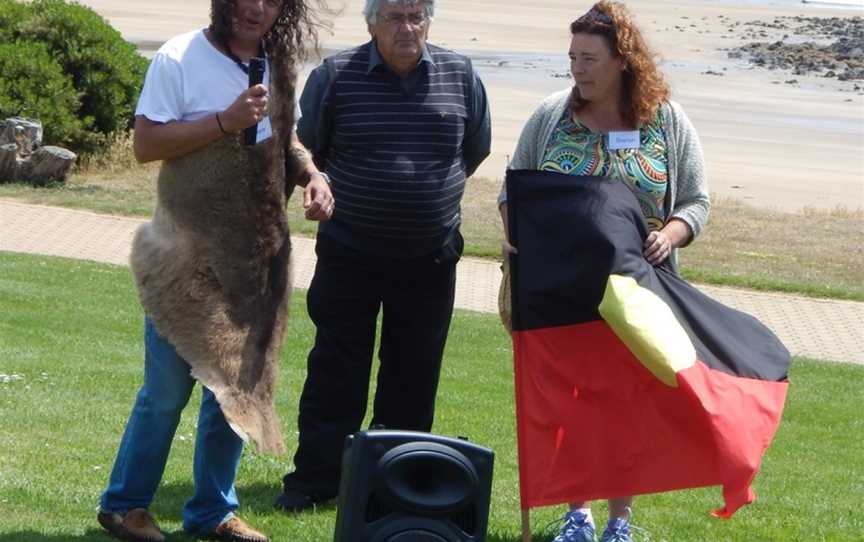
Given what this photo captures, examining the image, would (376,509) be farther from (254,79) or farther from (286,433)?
(286,433)

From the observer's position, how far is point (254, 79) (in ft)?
16.1

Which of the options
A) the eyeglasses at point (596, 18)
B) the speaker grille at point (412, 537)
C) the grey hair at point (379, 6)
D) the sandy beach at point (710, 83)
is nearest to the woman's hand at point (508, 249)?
the eyeglasses at point (596, 18)

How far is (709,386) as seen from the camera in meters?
5.27

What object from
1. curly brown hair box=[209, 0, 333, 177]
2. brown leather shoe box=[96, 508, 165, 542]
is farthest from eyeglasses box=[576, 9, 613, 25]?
brown leather shoe box=[96, 508, 165, 542]

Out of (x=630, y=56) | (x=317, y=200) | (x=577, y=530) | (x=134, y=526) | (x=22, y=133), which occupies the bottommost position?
(x=22, y=133)

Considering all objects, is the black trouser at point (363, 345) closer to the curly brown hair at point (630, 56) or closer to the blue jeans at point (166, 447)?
the blue jeans at point (166, 447)

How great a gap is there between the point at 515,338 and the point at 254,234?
1051 mm

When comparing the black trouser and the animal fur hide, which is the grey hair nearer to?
the animal fur hide

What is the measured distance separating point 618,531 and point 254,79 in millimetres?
2224

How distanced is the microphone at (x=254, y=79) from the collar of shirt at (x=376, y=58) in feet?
3.19

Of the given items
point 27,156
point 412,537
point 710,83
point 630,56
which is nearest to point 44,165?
point 27,156

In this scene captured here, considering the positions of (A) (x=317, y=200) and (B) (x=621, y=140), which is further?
(B) (x=621, y=140)

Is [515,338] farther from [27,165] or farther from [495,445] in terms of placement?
[27,165]

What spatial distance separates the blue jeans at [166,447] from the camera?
512cm
